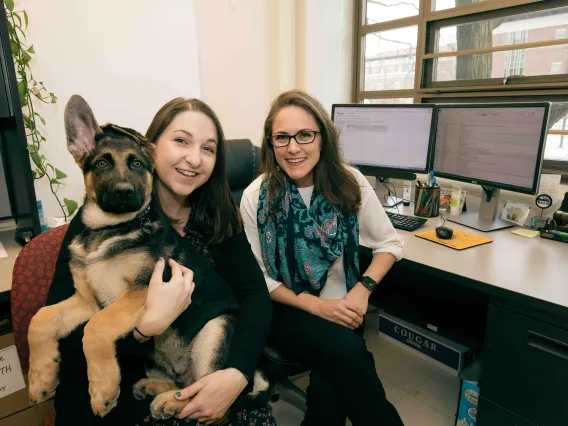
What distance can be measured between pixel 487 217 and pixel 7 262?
210cm

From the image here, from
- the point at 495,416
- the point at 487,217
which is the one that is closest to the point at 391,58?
the point at 487,217

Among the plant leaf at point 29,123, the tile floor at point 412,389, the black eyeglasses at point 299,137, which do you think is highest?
the plant leaf at point 29,123

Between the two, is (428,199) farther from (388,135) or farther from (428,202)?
(388,135)

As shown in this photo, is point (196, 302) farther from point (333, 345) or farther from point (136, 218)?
point (333, 345)

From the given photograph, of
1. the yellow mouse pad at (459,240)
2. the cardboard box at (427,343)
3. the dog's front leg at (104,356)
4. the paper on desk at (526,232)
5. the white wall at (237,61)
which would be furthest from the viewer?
the white wall at (237,61)

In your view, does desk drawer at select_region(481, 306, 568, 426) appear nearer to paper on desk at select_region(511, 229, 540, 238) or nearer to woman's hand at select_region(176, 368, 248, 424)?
paper on desk at select_region(511, 229, 540, 238)

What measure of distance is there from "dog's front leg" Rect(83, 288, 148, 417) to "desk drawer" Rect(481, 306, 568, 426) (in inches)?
44.0

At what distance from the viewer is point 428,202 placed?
2.02m

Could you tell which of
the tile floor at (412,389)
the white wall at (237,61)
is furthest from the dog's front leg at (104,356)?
the white wall at (237,61)

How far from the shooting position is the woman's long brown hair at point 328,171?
4.84 ft

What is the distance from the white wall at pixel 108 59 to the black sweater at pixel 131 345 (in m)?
1.35

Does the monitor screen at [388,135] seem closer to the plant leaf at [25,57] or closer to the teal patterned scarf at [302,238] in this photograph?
the teal patterned scarf at [302,238]

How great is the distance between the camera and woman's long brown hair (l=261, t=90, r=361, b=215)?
1.48m

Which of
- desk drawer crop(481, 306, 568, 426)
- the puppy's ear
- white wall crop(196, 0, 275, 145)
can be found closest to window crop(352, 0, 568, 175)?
white wall crop(196, 0, 275, 145)
